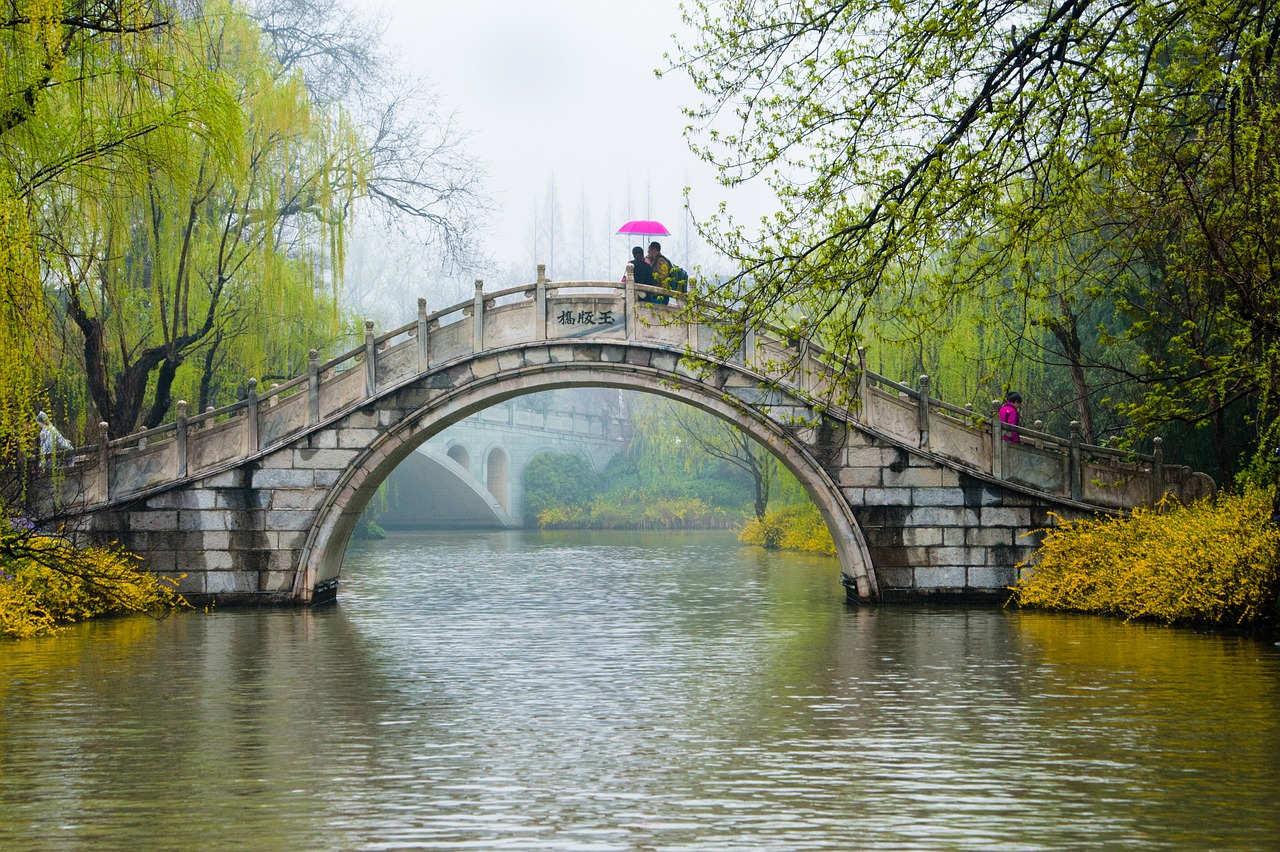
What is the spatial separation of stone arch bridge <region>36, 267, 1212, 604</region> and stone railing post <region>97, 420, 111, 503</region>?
0.13 feet

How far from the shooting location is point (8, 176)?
977cm

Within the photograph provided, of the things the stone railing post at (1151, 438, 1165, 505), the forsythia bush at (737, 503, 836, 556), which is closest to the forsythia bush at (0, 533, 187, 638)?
the stone railing post at (1151, 438, 1165, 505)

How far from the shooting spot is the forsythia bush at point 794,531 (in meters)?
29.0

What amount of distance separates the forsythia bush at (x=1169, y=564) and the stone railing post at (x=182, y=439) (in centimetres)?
1029

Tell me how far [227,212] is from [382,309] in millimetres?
43548

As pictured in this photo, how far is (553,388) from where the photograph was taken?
17375mm

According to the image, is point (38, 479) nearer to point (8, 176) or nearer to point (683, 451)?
point (8, 176)

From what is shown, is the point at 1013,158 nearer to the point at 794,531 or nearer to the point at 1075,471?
the point at 1075,471

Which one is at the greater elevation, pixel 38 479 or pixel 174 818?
pixel 38 479

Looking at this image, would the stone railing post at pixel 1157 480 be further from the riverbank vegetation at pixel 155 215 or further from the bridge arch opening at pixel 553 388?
the riverbank vegetation at pixel 155 215

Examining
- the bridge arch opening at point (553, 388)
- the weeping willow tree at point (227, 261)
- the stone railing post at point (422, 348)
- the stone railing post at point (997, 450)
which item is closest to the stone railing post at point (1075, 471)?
the stone railing post at point (997, 450)

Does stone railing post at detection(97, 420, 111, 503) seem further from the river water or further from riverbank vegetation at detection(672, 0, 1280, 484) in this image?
riverbank vegetation at detection(672, 0, 1280, 484)

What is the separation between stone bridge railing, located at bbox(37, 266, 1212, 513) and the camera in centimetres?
1684

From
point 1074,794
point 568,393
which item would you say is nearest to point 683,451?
point 568,393
